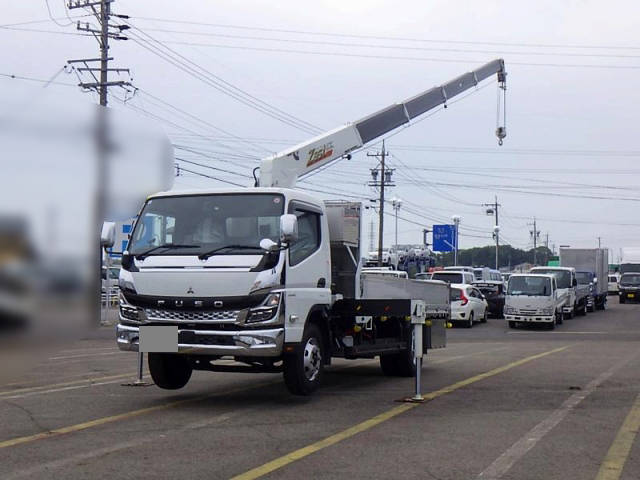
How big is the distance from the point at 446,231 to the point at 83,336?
61.8 m

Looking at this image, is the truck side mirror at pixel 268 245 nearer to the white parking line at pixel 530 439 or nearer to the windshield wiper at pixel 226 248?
the windshield wiper at pixel 226 248

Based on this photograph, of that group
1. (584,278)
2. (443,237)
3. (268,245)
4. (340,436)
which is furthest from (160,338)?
(443,237)

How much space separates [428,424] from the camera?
8.42 meters

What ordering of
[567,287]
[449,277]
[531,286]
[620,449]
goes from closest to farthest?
[620,449] → [531,286] → [567,287] → [449,277]

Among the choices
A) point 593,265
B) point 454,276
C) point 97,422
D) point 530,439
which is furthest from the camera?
point 593,265

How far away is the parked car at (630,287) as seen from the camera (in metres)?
47.5

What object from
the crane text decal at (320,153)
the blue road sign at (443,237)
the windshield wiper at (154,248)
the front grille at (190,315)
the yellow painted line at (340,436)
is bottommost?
the yellow painted line at (340,436)

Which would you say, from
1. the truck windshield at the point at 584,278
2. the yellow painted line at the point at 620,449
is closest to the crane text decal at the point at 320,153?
the yellow painted line at the point at 620,449

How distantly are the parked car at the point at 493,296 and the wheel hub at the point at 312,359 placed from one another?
26.9 metres

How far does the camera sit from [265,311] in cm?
873

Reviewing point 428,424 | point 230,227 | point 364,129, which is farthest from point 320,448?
point 364,129

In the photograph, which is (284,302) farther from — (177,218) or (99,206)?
(99,206)

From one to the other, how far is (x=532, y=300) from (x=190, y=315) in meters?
22.8

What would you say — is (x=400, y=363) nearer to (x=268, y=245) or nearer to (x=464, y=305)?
(x=268, y=245)
